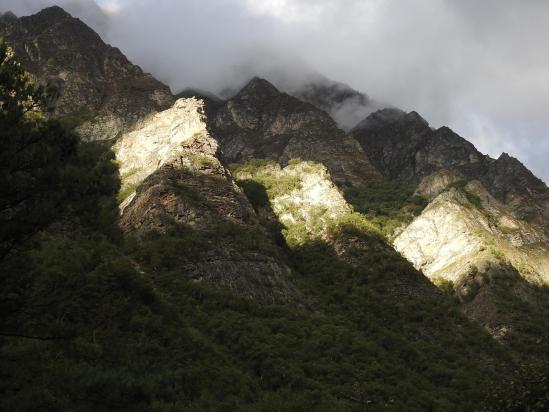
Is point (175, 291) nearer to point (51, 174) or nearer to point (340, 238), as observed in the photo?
point (340, 238)

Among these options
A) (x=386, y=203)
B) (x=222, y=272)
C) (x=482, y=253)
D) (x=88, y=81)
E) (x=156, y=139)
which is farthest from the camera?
(x=88, y=81)

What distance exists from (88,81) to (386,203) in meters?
99.9

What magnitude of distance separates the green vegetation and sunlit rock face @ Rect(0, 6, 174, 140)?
6562cm

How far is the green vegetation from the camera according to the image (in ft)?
552

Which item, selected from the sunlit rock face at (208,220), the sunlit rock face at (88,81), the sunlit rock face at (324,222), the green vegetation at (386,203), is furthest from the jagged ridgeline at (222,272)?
the green vegetation at (386,203)

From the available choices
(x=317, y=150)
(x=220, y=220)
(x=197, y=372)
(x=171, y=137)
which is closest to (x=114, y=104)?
(x=171, y=137)

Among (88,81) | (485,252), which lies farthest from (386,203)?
(88,81)

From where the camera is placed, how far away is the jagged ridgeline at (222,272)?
1106 inches

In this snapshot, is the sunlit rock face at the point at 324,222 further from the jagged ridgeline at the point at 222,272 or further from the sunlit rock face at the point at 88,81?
the sunlit rock face at the point at 88,81

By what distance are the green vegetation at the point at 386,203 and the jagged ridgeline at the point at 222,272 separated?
96 cm

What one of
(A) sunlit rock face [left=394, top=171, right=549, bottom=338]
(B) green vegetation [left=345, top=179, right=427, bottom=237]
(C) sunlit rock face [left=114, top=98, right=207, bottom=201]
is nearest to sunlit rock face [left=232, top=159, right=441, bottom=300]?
(A) sunlit rock face [left=394, top=171, right=549, bottom=338]

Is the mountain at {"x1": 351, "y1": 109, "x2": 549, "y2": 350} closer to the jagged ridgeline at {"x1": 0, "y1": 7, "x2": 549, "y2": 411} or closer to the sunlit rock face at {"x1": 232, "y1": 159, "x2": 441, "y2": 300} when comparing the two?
the jagged ridgeline at {"x1": 0, "y1": 7, "x2": 549, "y2": 411}

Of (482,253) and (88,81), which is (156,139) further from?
(482,253)

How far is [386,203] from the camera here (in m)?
181
